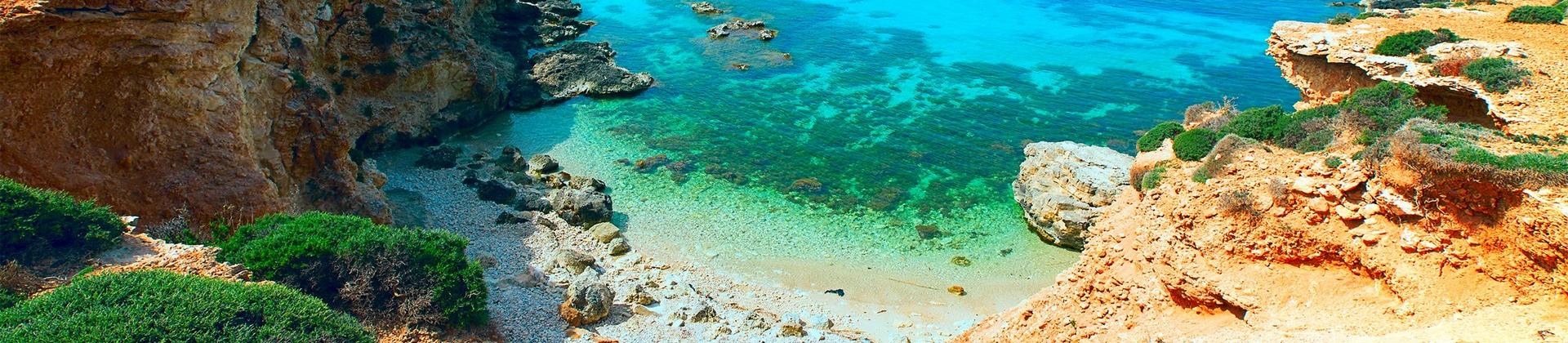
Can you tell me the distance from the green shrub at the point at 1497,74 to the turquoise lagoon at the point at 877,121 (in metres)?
13.5

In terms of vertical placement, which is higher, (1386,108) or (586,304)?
(1386,108)

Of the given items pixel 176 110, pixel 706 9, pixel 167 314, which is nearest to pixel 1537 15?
pixel 167 314

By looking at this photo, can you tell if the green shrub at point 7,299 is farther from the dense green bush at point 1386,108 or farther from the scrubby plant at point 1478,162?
the dense green bush at point 1386,108

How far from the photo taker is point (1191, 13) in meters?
70.8

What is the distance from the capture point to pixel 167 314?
12.8 m

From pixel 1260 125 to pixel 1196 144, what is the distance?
1357 mm

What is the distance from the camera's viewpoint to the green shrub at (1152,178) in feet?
61.2

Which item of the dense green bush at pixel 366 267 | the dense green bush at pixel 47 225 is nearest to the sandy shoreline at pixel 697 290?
the dense green bush at pixel 366 267

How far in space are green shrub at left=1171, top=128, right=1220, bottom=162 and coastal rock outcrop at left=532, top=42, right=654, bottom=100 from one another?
105ft

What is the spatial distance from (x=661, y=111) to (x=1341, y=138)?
108 ft

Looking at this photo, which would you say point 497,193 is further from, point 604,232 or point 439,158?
point 604,232

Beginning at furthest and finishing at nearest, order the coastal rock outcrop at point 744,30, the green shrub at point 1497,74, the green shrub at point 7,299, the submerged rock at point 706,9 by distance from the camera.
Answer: the submerged rock at point 706,9 < the coastal rock outcrop at point 744,30 < the green shrub at point 1497,74 < the green shrub at point 7,299

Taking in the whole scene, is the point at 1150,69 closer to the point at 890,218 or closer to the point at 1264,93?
the point at 1264,93

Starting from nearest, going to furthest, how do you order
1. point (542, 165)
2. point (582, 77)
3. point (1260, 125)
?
point (1260, 125) → point (542, 165) → point (582, 77)
